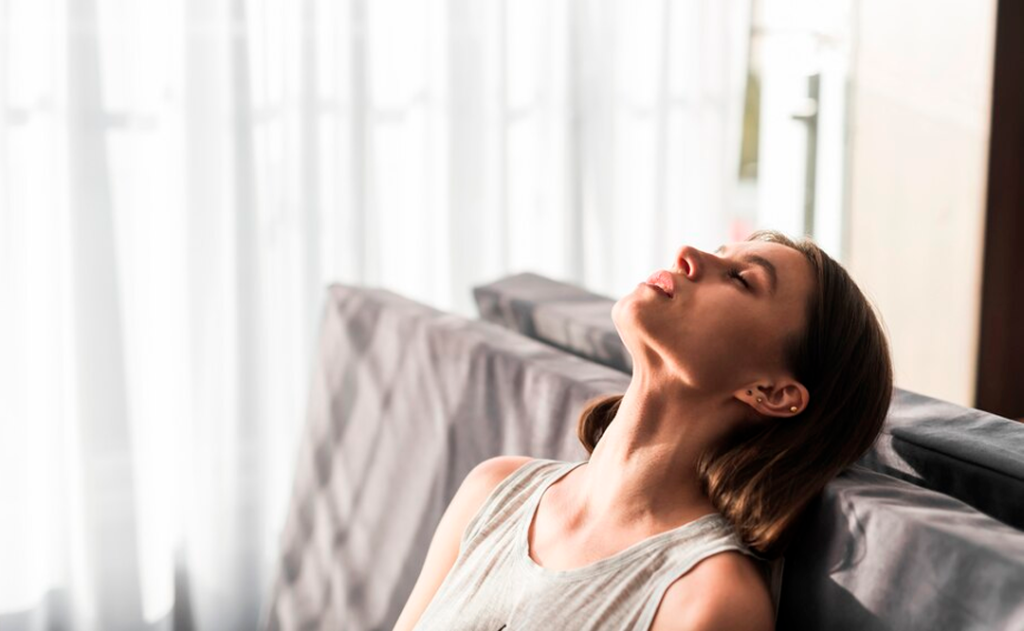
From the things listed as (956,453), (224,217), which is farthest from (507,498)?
(224,217)

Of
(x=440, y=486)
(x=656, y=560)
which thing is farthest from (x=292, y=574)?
(x=656, y=560)

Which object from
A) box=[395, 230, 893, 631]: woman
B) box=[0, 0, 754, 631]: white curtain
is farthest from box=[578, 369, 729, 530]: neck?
box=[0, 0, 754, 631]: white curtain

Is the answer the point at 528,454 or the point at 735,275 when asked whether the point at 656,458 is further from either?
the point at 528,454

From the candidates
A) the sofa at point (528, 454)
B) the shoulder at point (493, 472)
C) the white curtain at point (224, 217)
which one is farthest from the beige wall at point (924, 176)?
the shoulder at point (493, 472)

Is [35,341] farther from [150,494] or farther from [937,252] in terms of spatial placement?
[937,252]

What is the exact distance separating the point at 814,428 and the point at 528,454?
501mm

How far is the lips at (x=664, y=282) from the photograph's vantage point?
1278 millimetres

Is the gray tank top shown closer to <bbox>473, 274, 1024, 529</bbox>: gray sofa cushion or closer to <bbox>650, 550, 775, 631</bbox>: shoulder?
<bbox>650, 550, 775, 631</bbox>: shoulder

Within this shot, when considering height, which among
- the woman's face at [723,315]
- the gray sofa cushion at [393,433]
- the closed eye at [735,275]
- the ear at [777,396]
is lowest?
the gray sofa cushion at [393,433]

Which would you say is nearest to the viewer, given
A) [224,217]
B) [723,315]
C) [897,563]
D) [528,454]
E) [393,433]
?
[897,563]

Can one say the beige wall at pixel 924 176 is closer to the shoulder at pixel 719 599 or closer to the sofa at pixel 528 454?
the sofa at pixel 528 454

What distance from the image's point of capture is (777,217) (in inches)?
138

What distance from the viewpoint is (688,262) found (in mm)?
1294

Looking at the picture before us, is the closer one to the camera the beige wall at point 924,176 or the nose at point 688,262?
the nose at point 688,262
